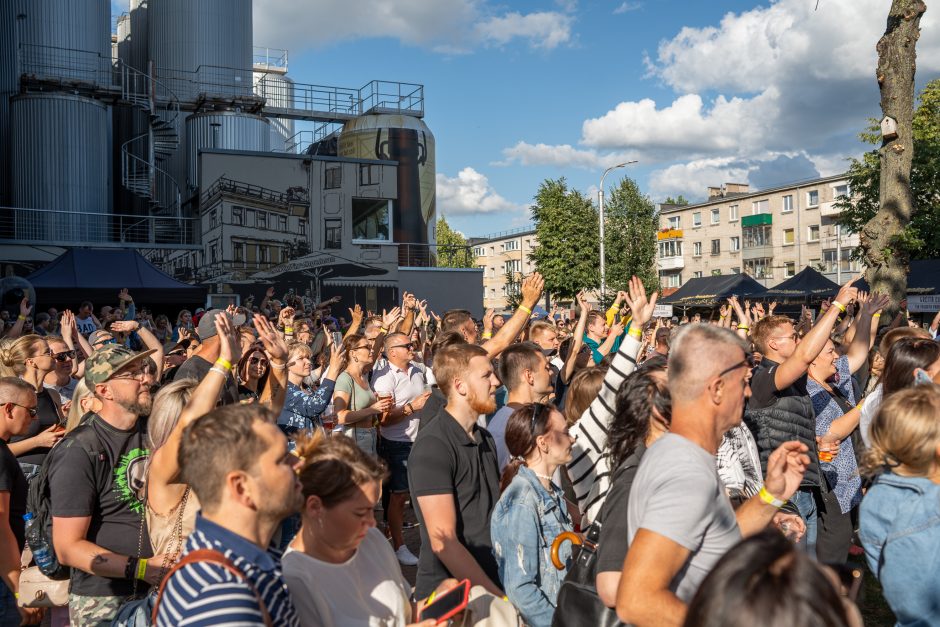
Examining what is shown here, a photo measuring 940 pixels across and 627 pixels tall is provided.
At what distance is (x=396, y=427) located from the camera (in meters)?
7.07

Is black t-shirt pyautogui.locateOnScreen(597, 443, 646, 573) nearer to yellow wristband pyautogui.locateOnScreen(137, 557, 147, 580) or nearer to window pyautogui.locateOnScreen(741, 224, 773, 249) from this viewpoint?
yellow wristband pyautogui.locateOnScreen(137, 557, 147, 580)

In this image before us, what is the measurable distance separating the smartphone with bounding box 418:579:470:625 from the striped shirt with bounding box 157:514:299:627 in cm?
73

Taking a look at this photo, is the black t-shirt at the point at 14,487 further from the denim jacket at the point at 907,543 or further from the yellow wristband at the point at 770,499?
the denim jacket at the point at 907,543

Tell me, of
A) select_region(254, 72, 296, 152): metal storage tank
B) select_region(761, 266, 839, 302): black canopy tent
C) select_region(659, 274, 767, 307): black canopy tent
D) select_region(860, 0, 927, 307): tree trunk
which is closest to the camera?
select_region(860, 0, 927, 307): tree trunk

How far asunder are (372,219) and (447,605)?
28252 millimetres

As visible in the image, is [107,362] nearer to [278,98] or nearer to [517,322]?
A: [517,322]

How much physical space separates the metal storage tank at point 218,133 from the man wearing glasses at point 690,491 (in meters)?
31.3

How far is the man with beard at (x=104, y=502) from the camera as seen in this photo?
3441 millimetres

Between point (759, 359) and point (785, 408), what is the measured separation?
0.89m

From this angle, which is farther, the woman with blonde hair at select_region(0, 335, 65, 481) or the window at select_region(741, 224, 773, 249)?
the window at select_region(741, 224, 773, 249)

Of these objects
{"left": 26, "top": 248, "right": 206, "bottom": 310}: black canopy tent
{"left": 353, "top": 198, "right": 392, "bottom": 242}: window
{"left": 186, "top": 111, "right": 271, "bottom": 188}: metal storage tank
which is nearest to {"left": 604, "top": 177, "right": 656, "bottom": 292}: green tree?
{"left": 353, "top": 198, "right": 392, "bottom": 242}: window

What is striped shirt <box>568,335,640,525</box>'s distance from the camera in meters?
3.90

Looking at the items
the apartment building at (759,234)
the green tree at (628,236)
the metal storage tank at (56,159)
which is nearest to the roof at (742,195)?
the apartment building at (759,234)

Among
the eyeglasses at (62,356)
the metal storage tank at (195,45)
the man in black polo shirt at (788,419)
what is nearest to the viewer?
the man in black polo shirt at (788,419)
